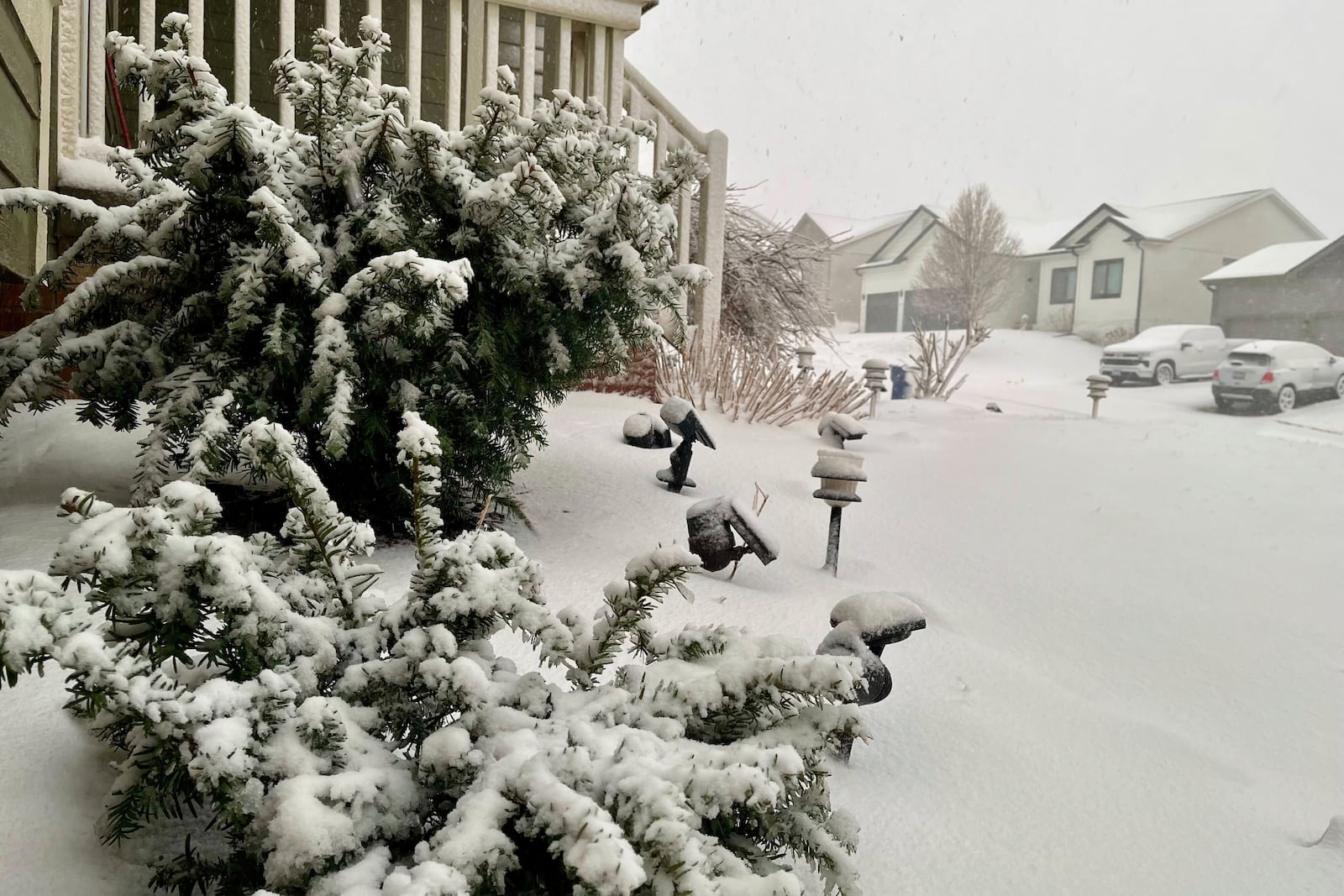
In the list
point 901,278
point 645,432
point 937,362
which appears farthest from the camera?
point 901,278

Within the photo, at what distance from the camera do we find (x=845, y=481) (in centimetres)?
228

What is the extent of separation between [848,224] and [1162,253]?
289 cm

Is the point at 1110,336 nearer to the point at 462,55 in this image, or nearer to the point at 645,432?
the point at 645,432

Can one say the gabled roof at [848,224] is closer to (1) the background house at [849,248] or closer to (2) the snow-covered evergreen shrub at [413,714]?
(1) the background house at [849,248]

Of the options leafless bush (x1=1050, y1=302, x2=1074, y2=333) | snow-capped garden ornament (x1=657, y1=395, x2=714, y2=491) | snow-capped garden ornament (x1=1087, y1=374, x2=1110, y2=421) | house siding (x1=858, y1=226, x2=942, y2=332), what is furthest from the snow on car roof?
house siding (x1=858, y1=226, x2=942, y2=332)

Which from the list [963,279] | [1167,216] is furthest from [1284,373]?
[963,279]

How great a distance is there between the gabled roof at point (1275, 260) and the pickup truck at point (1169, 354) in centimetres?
52

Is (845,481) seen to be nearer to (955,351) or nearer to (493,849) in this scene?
(493,849)

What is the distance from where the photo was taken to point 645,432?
327 centimetres

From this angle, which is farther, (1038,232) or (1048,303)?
(1038,232)

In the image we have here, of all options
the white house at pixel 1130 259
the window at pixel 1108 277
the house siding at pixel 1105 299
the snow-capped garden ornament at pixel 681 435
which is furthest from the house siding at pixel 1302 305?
the snow-capped garden ornament at pixel 681 435

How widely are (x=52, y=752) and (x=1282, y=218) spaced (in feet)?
23.5

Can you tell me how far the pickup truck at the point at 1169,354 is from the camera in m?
5.13

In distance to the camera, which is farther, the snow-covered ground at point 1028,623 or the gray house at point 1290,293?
the gray house at point 1290,293
